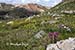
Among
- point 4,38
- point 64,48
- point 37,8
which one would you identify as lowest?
point 37,8

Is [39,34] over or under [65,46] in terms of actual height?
under

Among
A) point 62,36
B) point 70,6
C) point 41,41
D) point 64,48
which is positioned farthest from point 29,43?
point 70,6

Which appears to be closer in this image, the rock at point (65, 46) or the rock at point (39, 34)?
the rock at point (65, 46)

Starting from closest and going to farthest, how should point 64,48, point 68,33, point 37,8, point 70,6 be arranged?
point 64,48, point 68,33, point 70,6, point 37,8

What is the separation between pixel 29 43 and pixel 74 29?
5295mm

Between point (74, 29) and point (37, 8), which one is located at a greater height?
point (74, 29)

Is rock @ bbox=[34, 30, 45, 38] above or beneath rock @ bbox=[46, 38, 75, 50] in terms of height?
beneath

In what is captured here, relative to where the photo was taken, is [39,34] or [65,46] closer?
[65,46]

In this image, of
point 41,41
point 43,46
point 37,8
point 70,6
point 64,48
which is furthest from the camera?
point 37,8

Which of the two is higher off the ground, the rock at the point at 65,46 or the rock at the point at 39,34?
the rock at the point at 65,46

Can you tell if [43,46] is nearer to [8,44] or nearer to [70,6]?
[8,44]

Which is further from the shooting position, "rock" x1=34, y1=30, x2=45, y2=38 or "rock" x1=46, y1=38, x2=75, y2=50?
"rock" x1=34, y1=30, x2=45, y2=38

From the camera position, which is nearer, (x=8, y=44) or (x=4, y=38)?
(x=8, y=44)

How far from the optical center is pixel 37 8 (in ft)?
410
